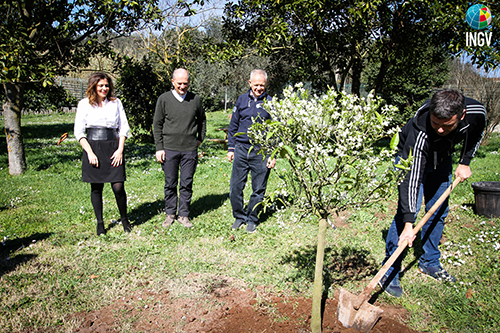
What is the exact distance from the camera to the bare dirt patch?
294cm

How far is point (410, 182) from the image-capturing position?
3035 mm

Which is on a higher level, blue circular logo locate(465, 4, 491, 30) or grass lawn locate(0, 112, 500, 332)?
blue circular logo locate(465, 4, 491, 30)

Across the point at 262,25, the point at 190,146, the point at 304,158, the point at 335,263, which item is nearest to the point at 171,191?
the point at 190,146

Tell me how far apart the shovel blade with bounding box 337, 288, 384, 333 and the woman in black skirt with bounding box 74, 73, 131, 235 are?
10.6 feet

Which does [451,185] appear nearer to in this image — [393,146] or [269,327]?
[393,146]

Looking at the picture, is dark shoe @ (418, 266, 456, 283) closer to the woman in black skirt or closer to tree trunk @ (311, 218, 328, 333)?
tree trunk @ (311, 218, 328, 333)

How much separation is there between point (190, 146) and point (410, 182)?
3075mm

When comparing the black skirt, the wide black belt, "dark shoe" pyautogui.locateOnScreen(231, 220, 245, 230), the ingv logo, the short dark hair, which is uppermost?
the ingv logo

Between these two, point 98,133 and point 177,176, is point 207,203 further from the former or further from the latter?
point 98,133

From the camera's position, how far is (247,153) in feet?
15.5

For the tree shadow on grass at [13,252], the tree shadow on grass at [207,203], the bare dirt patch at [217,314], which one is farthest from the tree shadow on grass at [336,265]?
the tree shadow on grass at [13,252]

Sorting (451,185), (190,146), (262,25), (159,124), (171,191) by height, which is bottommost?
(171,191)

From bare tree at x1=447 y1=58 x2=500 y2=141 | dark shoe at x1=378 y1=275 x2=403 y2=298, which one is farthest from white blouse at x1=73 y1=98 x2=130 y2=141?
bare tree at x1=447 y1=58 x2=500 y2=141

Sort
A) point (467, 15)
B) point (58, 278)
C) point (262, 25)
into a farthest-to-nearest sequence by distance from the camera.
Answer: point (262, 25) < point (467, 15) < point (58, 278)
